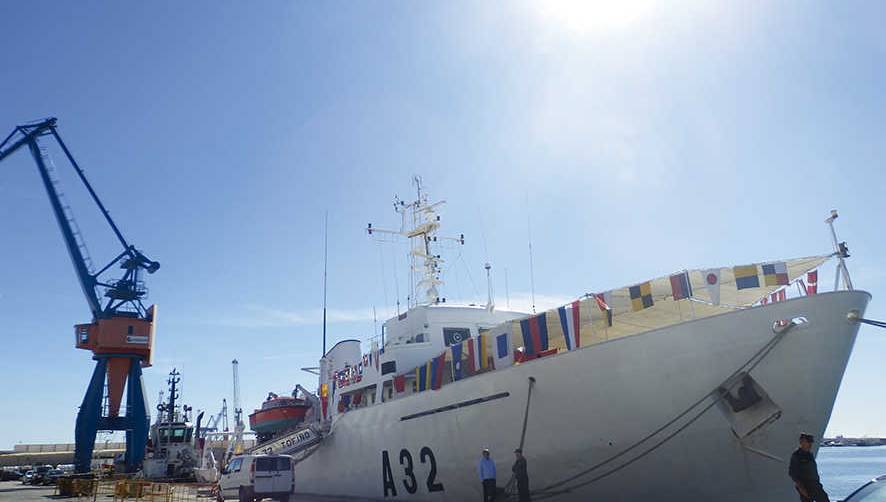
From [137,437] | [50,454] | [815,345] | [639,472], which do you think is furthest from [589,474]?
[50,454]

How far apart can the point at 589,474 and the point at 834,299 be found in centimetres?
512

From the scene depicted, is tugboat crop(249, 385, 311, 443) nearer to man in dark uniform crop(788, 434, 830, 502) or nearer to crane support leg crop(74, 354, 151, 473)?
crane support leg crop(74, 354, 151, 473)

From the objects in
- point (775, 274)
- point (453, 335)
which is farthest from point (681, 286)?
point (453, 335)

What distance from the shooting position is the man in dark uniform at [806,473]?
770 centimetres

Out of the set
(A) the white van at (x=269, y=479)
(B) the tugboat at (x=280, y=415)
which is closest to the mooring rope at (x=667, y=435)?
(A) the white van at (x=269, y=479)

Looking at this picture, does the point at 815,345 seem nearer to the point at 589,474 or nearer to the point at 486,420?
the point at 589,474

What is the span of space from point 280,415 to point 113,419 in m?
17.3

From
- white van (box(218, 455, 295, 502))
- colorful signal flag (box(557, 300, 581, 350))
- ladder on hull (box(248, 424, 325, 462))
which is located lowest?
white van (box(218, 455, 295, 502))

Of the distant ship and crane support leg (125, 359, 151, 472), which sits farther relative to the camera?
crane support leg (125, 359, 151, 472)

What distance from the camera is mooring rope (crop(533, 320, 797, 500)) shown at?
32.0 ft

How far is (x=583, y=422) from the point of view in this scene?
36.9 ft

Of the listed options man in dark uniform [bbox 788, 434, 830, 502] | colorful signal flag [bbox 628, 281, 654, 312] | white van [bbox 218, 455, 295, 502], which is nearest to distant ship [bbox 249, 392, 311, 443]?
white van [bbox 218, 455, 295, 502]

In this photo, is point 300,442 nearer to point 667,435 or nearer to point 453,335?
point 453,335

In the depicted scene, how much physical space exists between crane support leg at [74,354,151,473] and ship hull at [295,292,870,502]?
30.3 meters
